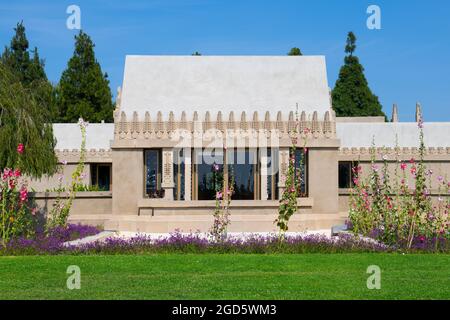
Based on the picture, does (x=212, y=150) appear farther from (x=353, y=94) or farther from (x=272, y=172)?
(x=353, y=94)

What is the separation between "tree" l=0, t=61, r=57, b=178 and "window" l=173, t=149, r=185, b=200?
4.44 meters

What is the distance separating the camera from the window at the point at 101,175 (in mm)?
37750

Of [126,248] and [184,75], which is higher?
[184,75]

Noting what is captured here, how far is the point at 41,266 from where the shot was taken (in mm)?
13203

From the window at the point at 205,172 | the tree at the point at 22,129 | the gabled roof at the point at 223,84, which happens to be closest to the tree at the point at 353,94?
the gabled roof at the point at 223,84

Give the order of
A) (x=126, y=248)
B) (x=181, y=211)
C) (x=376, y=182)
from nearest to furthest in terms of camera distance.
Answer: (x=126, y=248)
(x=376, y=182)
(x=181, y=211)

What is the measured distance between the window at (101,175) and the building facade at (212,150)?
1114 centimetres

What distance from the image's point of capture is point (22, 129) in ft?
69.0

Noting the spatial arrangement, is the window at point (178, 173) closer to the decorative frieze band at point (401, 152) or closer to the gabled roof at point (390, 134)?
the decorative frieze band at point (401, 152)
